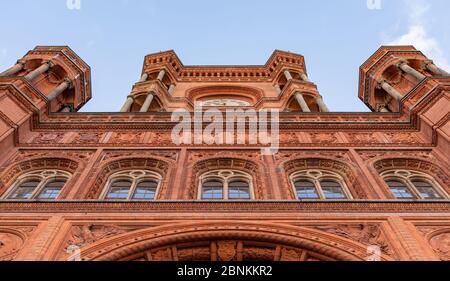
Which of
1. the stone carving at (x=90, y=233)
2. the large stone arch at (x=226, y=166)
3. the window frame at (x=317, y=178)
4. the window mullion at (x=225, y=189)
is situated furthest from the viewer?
the large stone arch at (x=226, y=166)

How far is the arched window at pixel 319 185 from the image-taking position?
36.7 ft

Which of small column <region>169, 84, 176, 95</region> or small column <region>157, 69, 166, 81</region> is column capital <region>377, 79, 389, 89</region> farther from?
small column <region>157, 69, 166, 81</region>

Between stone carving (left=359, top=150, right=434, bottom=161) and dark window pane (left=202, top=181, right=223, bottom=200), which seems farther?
stone carving (left=359, top=150, right=434, bottom=161)

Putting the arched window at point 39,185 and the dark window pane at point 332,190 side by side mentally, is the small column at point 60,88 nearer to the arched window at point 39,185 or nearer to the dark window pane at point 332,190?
the arched window at point 39,185

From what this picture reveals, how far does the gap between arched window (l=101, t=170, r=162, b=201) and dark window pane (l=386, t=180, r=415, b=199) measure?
18.0 ft

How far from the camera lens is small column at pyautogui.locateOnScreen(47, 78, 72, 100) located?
674 inches

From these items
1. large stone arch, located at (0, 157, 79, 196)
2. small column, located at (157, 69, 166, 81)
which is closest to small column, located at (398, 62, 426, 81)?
small column, located at (157, 69, 166, 81)

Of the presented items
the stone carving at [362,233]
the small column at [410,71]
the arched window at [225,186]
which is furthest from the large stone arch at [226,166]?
the small column at [410,71]

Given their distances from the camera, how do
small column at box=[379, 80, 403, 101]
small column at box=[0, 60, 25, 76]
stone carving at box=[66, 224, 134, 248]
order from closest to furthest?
stone carving at box=[66, 224, 134, 248], small column at box=[0, 60, 25, 76], small column at box=[379, 80, 403, 101]

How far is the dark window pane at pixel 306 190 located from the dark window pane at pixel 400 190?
1819mm

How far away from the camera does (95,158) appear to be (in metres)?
12.7
